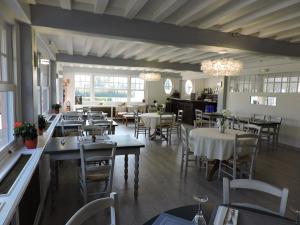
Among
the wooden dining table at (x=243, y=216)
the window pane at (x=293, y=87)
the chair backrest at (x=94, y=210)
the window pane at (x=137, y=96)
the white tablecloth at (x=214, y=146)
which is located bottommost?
the white tablecloth at (x=214, y=146)

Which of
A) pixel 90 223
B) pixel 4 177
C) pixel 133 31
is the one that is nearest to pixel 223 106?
pixel 133 31

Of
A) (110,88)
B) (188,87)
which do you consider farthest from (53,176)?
(188,87)

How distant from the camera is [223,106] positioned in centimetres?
863

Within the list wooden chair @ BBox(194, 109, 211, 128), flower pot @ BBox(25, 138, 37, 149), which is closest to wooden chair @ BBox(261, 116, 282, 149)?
wooden chair @ BBox(194, 109, 211, 128)

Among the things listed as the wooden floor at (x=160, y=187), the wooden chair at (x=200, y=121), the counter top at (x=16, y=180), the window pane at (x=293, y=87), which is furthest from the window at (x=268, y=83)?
the counter top at (x=16, y=180)

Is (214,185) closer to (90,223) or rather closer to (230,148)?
(230,148)

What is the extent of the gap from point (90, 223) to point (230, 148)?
7.82 ft

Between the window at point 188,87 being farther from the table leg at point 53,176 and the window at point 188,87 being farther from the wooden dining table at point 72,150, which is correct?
the table leg at point 53,176

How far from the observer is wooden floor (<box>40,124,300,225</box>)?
274 centimetres

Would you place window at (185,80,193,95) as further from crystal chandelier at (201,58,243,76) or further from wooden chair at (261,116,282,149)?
crystal chandelier at (201,58,243,76)

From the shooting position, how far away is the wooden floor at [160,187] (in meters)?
2.74

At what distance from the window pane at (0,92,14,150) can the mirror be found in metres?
6.84

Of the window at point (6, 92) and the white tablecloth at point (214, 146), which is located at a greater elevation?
the window at point (6, 92)

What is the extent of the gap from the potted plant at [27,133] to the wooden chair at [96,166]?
1.92ft
